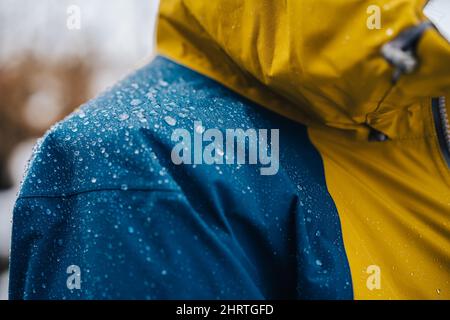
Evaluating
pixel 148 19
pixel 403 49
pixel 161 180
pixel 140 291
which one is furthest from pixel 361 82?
pixel 148 19

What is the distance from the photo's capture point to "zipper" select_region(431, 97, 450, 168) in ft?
3.24

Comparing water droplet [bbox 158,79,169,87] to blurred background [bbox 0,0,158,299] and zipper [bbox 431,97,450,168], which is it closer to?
zipper [bbox 431,97,450,168]

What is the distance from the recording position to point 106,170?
2.53 feet

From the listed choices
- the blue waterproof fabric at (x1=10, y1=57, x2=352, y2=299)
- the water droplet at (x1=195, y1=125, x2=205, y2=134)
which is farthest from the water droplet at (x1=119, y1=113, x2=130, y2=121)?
the water droplet at (x1=195, y1=125, x2=205, y2=134)

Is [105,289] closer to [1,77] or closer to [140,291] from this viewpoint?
[140,291]

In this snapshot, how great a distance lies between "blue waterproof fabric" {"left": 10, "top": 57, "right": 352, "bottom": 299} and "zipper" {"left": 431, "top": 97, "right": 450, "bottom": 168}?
0.89 ft

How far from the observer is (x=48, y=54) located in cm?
680

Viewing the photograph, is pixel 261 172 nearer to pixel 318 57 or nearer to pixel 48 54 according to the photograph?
pixel 318 57

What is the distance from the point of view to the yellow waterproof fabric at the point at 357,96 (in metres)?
0.77

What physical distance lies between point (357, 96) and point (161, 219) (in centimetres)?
38

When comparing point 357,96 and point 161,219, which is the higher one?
point 357,96

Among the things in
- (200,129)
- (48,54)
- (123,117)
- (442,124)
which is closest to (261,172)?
(200,129)

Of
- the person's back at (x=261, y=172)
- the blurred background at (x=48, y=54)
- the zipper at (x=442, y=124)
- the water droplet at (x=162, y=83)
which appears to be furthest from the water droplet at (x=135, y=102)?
the blurred background at (x=48, y=54)

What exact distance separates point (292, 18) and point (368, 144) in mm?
321
